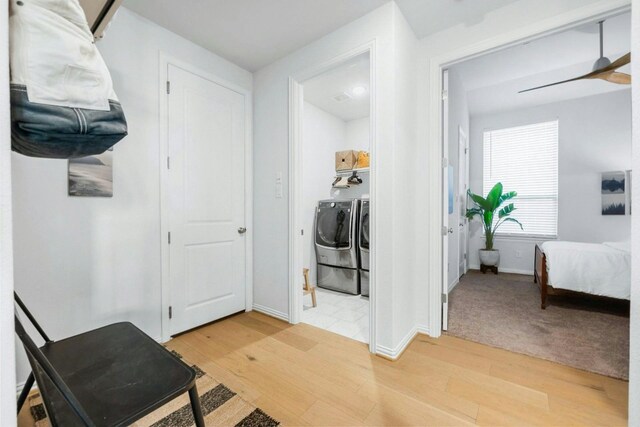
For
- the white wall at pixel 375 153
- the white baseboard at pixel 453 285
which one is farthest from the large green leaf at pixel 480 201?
the white wall at pixel 375 153

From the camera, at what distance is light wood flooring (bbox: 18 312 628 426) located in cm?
147

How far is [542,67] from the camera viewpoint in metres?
3.43

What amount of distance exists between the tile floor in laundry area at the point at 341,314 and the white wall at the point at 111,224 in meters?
1.44

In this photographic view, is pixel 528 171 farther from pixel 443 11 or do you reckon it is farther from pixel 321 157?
pixel 443 11

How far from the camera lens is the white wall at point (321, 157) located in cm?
387

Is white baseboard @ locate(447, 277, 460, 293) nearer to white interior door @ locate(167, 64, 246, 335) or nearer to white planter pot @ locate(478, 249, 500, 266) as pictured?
white planter pot @ locate(478, 249, 500, 266)

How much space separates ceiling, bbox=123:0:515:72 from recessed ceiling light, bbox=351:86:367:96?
107 centimetres

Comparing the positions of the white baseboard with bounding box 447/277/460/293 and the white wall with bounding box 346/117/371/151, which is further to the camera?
the white wall with bounding box 346/117/371/151

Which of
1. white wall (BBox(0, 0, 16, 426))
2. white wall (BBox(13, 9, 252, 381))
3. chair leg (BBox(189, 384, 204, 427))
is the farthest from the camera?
white wall (BBox(13, 9, 252, 381))

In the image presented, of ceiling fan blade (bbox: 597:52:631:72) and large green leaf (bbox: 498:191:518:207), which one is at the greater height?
ceiling fan blade (bbox: 597:52:631:72)

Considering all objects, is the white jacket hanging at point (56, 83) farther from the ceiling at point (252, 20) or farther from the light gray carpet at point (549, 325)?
the light gray carpet at point (549, 325)

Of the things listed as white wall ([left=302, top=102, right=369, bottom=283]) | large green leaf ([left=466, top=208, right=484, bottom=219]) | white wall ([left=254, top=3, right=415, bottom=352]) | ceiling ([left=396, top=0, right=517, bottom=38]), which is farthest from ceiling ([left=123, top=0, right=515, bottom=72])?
large green leaf ([left=466, top=208, right=484, bottom=219])

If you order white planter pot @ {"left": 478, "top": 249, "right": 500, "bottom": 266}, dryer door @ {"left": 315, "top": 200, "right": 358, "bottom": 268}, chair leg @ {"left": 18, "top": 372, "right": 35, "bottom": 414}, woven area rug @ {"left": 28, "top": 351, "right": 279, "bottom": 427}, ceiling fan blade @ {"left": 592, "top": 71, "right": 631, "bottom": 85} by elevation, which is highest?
ceiling fan blade @ {"left": 592, "top": 71, "right": 631, "bottom": 85}

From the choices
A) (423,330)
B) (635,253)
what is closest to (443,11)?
(635,253)
